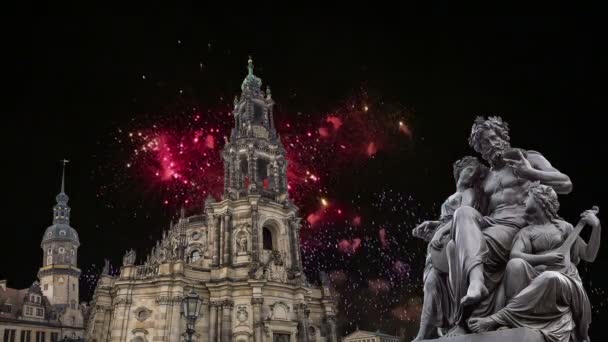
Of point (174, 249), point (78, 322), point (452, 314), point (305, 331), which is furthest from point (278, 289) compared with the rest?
point (78, 322)

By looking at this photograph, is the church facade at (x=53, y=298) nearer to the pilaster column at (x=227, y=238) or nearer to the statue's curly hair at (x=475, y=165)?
the pilaster column at (x=227, y=238)

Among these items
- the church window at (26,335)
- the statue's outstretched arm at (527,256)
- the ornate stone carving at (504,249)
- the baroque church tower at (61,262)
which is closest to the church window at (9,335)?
the church window at (26,335)

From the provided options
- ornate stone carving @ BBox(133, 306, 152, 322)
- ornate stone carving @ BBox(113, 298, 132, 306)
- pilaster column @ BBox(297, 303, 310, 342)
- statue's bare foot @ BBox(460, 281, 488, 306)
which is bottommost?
statue's bare foot @ BBox(460, 281, 488, 306)

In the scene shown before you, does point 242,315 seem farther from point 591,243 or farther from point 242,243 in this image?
point 591,243

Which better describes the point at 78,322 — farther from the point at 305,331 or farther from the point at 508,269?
the point at 508,269

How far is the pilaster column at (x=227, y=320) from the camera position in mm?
34938

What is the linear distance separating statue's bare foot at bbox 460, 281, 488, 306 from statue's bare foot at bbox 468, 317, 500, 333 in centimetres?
13

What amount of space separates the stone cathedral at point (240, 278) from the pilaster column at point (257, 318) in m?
0.06

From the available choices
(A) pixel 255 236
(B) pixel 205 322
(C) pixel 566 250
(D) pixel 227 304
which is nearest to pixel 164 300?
(B) pixel 205 322

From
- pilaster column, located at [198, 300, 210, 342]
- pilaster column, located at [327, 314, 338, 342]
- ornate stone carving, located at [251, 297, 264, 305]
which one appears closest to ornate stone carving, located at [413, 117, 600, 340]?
ornate stone carving, located at [251, 297, 264, 305]

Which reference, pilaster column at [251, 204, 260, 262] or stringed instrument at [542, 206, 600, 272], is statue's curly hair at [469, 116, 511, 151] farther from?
pilaster column at [251, 204, 260, 262]

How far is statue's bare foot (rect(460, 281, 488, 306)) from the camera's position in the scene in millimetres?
3787

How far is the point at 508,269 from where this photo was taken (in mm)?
3939

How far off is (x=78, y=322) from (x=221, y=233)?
34.3 meters
